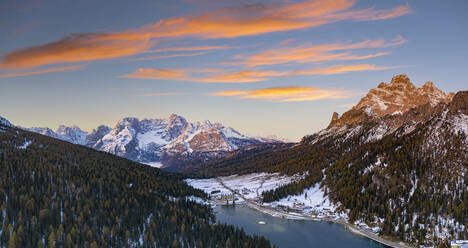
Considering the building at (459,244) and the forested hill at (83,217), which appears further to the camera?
the building at (459,244)

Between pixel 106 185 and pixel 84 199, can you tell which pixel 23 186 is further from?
pixel 106 185

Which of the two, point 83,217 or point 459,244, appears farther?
point 459,244

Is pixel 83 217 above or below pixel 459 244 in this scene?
above

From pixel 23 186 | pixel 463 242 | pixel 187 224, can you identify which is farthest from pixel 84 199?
pixel 463 242

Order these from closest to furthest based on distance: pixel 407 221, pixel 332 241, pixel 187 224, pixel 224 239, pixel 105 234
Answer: pixel 105 234, pixel 224 239, pixel 187 224, pixel 332 241, pixel 407 221

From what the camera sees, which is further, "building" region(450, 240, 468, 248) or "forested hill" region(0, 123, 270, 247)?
"building" region(450, 240, 468, 248)

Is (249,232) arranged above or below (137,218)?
below

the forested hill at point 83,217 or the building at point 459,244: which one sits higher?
the forested hill at point 83,217

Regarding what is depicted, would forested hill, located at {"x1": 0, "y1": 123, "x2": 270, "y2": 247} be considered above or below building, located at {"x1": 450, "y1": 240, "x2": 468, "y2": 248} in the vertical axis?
above

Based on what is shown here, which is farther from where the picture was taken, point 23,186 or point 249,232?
point 249,232

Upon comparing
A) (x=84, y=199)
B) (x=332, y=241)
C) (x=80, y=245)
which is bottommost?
(x=332, y=241)

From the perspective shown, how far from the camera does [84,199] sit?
550ft

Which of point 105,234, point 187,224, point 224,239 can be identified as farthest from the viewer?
point 187,224

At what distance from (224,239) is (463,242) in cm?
11933
